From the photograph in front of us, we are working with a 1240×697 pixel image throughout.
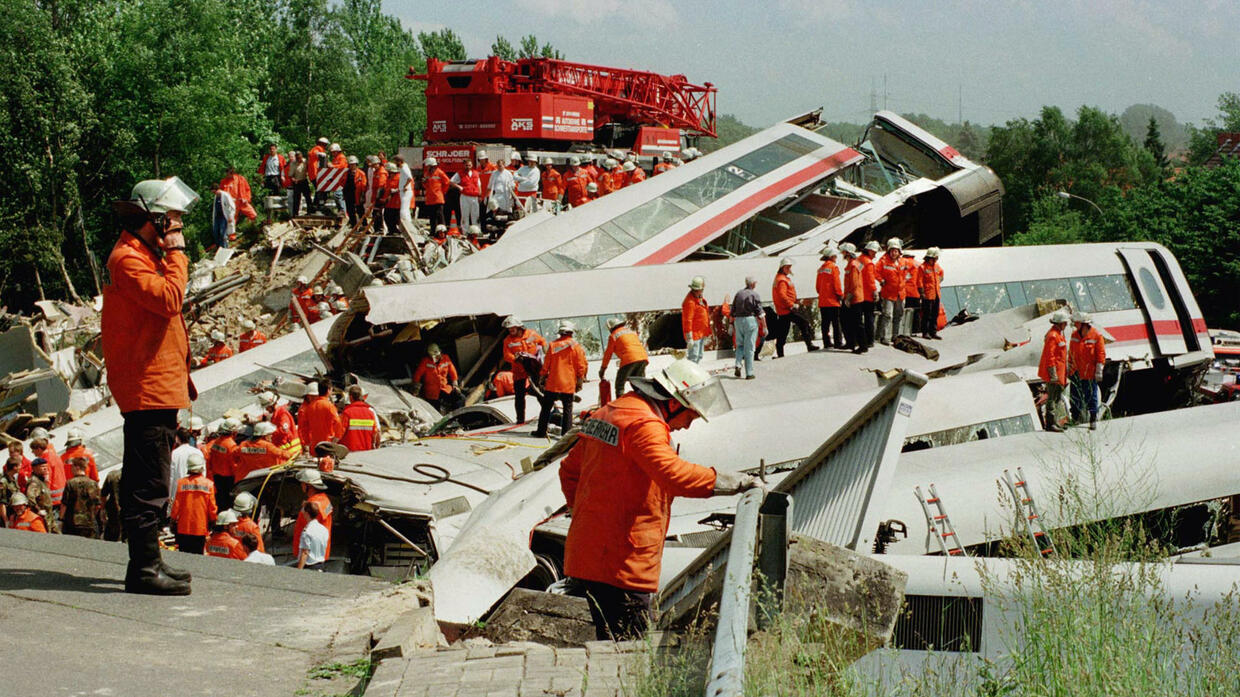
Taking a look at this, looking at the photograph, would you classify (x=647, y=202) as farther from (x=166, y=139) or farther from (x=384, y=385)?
(x=166, y=139)

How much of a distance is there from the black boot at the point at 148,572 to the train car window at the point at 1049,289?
48.7 ft

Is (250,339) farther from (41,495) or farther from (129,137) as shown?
(129,137)

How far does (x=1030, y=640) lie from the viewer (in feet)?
12.6

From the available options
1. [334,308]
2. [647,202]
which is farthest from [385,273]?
[647,202]

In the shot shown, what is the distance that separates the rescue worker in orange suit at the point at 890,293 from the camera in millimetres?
15352

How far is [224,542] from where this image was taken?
366 inches

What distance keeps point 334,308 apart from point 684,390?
1365cm

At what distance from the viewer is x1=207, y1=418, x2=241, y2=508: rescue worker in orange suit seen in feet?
38.8

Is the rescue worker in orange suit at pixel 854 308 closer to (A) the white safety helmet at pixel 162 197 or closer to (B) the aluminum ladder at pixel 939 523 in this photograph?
(B) the aluminum ladder at pixel 939 523

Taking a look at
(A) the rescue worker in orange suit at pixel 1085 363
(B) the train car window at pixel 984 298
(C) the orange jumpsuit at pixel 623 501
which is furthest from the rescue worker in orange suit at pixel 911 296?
(C) the orange jumpsuit at pixel 623 501

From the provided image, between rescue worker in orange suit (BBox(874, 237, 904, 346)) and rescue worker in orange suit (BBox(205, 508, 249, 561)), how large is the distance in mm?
8862

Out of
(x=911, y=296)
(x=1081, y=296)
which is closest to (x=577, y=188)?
(x=911, y=296)

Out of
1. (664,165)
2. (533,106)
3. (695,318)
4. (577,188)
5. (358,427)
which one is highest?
(533,106)

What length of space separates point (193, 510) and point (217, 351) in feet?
25.8
